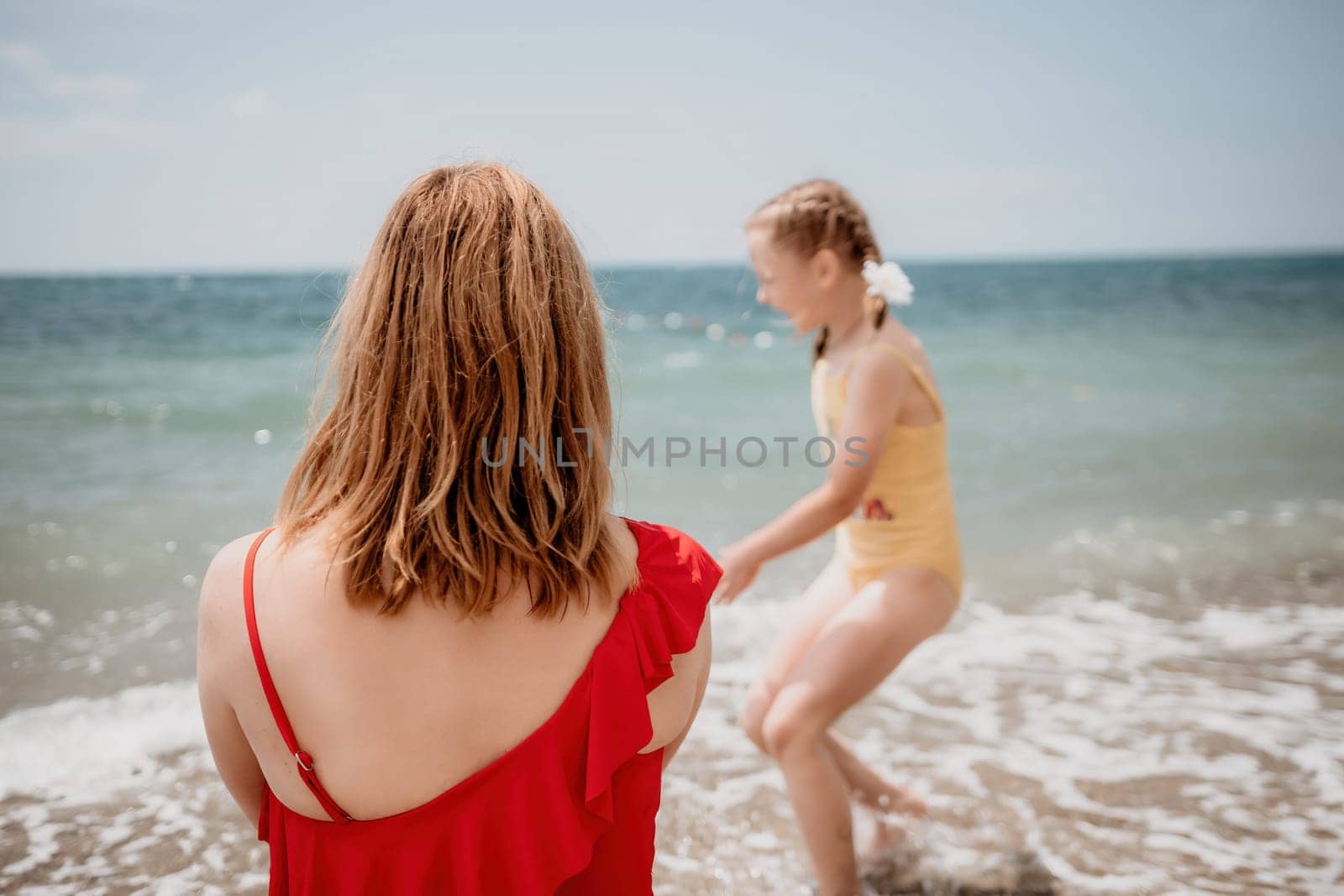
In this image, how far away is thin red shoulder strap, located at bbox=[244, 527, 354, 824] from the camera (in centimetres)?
129

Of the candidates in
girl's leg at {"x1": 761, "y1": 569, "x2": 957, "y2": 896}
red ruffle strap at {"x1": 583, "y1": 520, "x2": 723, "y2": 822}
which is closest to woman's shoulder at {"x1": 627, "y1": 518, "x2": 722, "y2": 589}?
red ruffle strap at {"x1": 583, "y1": 520, "x2": 723, "y2": 822}

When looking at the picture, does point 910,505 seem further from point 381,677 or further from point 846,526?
point 381,677

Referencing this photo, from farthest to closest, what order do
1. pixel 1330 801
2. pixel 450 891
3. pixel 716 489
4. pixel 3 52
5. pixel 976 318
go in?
1. pixel 976 318
2. pixel 3 52
3. pixel 716 489
4. pixel 1330 801
5. pixel 450 891

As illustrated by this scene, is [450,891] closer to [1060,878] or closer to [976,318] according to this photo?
[1060,878]

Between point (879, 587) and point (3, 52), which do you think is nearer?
point (879, 587)

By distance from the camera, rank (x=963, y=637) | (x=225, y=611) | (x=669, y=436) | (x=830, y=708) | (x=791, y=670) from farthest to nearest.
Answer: (x=669, y=436) → (x=963, y=637) → (x=791, y=670) → (x=830, y=708) → (x=225, y=611)

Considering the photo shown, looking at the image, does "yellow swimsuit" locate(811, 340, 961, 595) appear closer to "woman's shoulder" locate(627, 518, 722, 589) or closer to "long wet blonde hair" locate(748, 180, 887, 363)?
"long wet blonde hair" locate(748, 180, 887, 363)

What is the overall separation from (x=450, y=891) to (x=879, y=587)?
1.80m

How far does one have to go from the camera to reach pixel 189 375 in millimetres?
14344

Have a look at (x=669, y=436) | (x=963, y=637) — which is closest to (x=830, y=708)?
(x=963, y=637)

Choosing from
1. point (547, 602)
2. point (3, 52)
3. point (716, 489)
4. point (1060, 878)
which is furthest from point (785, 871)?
point (3, 52)

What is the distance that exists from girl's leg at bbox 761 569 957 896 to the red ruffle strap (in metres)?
1.22

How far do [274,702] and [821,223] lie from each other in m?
2.38

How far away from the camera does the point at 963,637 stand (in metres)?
4.99
